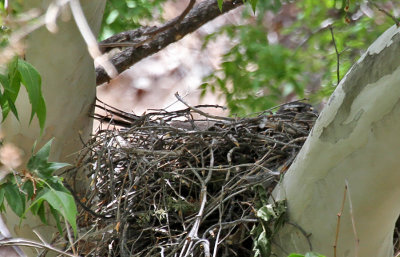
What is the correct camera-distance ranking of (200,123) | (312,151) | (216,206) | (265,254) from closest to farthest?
1. (312,151)
2. (265,254)
3. (216,206)
4. (200,123)

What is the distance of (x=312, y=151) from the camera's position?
2352 mm

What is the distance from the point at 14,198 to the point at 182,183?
959 millimetres

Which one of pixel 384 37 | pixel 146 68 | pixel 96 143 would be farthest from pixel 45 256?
pixel 146 68

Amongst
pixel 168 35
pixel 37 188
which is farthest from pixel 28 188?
pixel 168 35

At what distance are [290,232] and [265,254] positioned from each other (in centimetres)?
12

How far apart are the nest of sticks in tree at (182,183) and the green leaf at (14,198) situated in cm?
52

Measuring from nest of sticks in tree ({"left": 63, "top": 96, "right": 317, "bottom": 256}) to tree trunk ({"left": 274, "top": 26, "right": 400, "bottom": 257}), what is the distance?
0.28m

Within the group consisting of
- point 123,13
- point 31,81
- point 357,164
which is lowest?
point 357,164

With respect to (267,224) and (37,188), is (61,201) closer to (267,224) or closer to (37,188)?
(37,188)

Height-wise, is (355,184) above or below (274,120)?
below

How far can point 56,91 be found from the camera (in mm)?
3213

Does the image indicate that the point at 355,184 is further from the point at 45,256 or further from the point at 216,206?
the point at 45,256

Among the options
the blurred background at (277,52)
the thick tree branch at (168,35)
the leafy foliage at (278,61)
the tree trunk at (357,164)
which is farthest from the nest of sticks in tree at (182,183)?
the leafy foliage at (278,61)

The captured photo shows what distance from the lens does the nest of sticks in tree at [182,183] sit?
2.73 m
